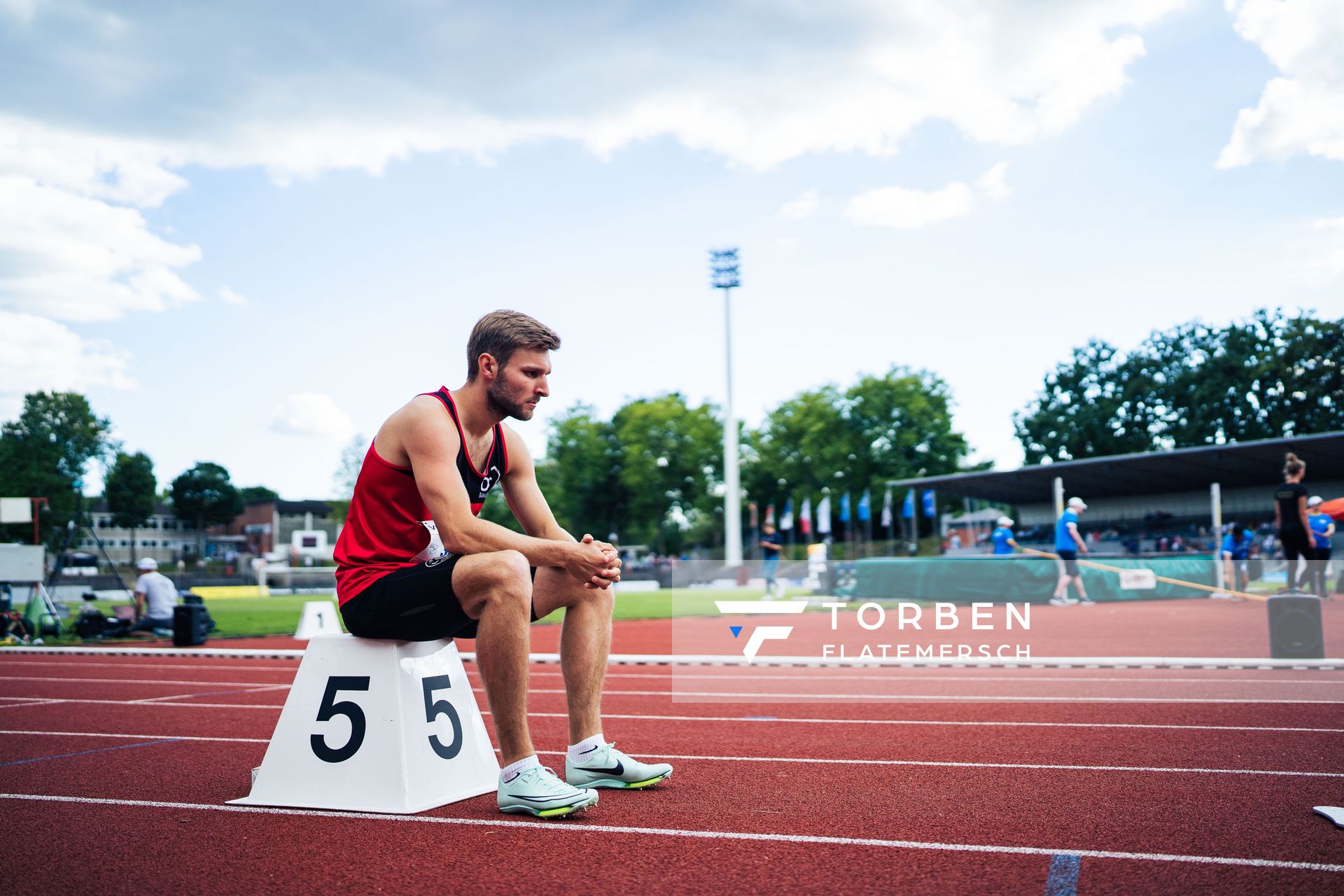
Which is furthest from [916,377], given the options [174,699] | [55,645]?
[174,699]

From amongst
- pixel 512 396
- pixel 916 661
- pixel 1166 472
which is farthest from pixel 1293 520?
pixel 1166 472

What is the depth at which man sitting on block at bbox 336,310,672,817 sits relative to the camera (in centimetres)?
362

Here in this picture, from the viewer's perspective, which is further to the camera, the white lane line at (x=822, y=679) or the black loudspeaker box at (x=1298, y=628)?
the black loudspeaker box at (x=1298, y=628)

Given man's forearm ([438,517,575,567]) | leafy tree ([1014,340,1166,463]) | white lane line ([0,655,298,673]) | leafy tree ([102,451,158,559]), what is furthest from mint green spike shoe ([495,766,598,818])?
leafy tree ([102,451,158,559])

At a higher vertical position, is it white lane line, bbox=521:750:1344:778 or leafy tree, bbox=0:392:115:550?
leafy tree, bbox=0:392:115:550

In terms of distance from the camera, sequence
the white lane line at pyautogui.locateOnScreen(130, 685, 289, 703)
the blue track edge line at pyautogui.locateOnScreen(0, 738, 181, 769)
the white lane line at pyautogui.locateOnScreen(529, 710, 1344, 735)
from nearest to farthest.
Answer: the blue track edge line at pyautogui.locateOnScreen(0, 738, 181, 769), the white lane line at pyautogui.locateOnScreen(529, 710, 1344, 735), the white lane line at pyautogui.locateOnScreen(130, 685, 289, 703)

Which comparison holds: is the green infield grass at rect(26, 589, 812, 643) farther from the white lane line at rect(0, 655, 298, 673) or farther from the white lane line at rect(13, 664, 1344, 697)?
the white lane line at rect(13, 664, 1344, 697)

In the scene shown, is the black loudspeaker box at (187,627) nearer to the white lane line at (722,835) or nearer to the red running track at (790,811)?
the red running track at (790,811)

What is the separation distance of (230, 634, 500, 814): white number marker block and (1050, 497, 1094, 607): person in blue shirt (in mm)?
14834

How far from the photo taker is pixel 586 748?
405 centimetres

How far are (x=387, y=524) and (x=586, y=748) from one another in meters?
1.08

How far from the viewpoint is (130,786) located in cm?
434

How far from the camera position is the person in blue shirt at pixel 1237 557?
19.8 meters

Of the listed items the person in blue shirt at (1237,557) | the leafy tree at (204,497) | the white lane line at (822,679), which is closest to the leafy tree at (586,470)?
the person in blue shirt at (1237,557)
